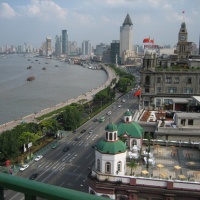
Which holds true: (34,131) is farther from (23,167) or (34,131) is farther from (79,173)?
(79,173)

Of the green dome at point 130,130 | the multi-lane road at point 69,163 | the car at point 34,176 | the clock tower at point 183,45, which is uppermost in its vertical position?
the clock tower at point 183,45

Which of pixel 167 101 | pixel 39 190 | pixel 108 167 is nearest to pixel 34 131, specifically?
pixel 167 101

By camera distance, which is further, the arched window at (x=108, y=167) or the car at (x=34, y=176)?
the car at (x=34, y=176)

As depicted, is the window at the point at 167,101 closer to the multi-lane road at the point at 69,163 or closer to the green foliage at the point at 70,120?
the multi-lane road at the point at 69,163

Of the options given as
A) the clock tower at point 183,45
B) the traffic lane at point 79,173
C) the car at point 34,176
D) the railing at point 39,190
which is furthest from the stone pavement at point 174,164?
the clock tower at point 183,45

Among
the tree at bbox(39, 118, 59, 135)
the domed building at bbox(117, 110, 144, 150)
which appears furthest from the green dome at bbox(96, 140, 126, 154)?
the tree at bbox(39, 118, 59, 135)

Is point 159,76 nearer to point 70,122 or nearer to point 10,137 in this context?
point 70,122

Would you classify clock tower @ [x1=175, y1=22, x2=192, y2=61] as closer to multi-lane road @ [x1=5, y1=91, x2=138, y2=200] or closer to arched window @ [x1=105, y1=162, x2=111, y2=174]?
multi-lane road @ [x1=5, y1=91, x2=138, y2=200]

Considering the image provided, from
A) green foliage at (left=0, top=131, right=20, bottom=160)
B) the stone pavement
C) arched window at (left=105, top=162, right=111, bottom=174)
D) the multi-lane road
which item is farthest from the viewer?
green foliage at (left=0, top=131, right=20, bottom=160)
